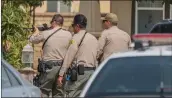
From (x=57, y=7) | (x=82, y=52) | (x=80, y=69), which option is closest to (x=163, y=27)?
(x=82, y=52)

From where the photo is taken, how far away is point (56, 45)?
33.4 feet

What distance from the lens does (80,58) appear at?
985 cm

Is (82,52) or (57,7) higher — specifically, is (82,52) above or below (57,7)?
below

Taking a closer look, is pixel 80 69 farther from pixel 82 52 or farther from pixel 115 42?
pixel 115 42

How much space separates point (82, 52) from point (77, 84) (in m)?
0.53

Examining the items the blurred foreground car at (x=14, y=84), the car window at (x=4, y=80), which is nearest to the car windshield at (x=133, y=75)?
the blurred foreground car at (x=14, y=84)

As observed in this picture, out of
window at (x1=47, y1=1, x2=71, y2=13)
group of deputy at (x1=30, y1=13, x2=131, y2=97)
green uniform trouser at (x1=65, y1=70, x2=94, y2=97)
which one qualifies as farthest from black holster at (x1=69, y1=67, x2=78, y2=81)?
window at (x1=47, y1=1, x2=71, y2=13)

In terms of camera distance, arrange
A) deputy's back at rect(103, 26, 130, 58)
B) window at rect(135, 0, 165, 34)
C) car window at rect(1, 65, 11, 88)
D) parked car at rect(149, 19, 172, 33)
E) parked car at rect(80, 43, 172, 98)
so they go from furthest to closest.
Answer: window at rect(135, 0, 165, 34)
deputy's back at rect(103, 26, 130, 58)
parked car at rect(149, 19, 172, 33)
car window at rect(1, 65, 11, 88)
parked car at rect(80, 43, 172, 98)

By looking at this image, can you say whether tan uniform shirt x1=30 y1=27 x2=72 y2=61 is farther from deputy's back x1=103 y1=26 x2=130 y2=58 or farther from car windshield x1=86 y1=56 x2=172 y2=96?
car windshield x1=86 y1=56 x2=172 y2=96

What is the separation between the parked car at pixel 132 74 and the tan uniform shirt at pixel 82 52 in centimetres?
316

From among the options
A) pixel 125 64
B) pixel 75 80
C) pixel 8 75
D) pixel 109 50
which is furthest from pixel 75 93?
pixel 125 64

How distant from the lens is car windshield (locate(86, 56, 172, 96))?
640 centimetres

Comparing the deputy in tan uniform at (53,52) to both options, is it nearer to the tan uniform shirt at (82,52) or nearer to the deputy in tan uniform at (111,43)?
the tan uniform shirt at (82,52)

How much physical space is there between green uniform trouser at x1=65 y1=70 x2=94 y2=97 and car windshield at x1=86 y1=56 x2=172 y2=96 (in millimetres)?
3336
